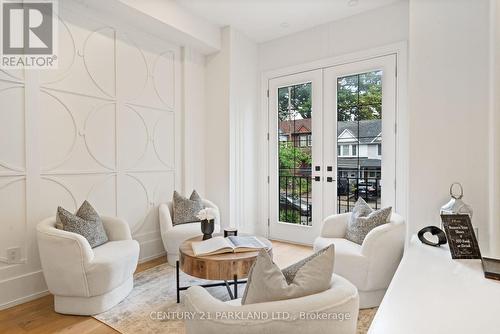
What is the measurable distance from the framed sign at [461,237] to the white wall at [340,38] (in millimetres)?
2419

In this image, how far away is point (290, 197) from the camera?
4324mm

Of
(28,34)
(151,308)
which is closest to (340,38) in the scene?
(28,34)

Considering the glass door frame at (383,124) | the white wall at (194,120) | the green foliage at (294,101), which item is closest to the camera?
the glass door frame at (383,124)

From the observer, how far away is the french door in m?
3.52

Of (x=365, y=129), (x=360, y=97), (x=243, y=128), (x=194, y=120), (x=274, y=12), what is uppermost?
(x=274, y=12)

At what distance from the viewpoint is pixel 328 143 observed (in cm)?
391

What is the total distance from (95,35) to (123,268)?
7.87 feet

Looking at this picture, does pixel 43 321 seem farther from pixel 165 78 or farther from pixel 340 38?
pixel 340 38

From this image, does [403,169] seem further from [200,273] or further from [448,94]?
[200,273]

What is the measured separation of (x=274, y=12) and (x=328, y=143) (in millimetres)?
1848

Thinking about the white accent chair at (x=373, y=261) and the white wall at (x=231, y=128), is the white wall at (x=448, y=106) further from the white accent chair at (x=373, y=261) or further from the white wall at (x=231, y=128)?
the white wall at (x=231, y=128)

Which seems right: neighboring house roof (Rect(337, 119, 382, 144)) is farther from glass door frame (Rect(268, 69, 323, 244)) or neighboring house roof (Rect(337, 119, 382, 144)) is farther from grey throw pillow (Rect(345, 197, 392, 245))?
grey throw pillow (Rect(345, 197, 392, 245))

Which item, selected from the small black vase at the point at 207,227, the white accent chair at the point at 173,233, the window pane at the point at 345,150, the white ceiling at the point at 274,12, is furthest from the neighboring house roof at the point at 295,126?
the small black vase at the point at 207,227

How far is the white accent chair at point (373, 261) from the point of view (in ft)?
7.50
